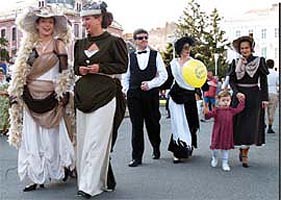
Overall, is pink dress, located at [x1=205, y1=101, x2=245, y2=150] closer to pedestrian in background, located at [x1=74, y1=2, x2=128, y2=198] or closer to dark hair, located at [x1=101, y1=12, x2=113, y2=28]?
pedestrian in background, located at [x1=74, y1=2, x2=128, y2=198]

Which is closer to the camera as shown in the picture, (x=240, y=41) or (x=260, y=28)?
(x=240, y=41)

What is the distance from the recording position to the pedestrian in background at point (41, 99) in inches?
235

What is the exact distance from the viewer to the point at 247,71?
738 cm

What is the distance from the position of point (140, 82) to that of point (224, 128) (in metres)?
1.21

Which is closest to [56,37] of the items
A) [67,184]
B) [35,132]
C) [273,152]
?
[35,132]

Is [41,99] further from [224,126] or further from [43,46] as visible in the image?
[224,126]

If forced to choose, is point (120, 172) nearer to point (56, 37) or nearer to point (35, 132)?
point (35, 132)

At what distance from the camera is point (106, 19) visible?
5746 millimetres

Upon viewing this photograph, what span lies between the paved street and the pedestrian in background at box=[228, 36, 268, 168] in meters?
0.38

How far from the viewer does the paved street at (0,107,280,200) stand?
5777 millimetres

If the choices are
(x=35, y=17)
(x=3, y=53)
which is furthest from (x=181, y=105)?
(x=3, y=53)

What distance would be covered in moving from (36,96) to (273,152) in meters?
4.27

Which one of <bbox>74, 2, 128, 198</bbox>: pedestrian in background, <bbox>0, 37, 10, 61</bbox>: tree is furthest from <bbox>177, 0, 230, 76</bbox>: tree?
<bbox>74, 2, 128, 198</bbox>: pedestrian in background

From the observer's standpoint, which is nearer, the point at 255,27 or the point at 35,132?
the point at 35,132
